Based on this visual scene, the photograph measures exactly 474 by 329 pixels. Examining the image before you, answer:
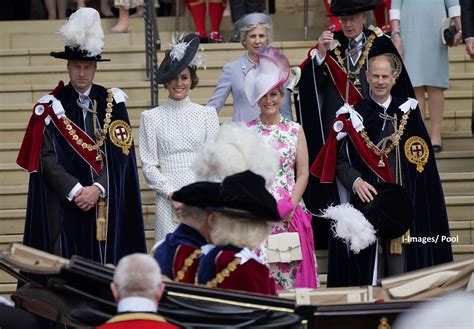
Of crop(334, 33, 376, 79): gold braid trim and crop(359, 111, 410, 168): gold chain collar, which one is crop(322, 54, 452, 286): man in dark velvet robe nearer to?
crop(359, 111, 410, 168): gold chain collar

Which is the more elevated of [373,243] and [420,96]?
[420,96]

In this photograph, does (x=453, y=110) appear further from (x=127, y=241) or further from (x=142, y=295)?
(x=142, y=295)

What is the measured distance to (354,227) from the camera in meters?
10.5

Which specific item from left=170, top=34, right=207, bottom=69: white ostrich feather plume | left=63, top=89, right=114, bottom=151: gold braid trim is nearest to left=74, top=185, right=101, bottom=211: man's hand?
left=63, top=89, right=114, bottom=151: gold braid trim

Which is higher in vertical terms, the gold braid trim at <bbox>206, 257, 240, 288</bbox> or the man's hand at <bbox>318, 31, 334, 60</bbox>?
the man's hand at <bbox>318, 31, 334, 60</bbox>

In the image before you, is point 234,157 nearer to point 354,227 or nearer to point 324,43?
point 354,227

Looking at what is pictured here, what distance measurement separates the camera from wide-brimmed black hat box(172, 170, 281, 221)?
7.60 metres

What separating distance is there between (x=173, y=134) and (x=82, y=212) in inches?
31.0

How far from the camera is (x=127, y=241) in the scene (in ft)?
35.5

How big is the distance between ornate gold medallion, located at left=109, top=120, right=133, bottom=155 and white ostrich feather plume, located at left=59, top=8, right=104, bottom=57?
489mm

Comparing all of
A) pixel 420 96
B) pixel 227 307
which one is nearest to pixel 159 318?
pixel 227 307

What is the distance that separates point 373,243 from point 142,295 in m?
4.02

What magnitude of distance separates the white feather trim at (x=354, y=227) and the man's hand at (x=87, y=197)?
1.53m

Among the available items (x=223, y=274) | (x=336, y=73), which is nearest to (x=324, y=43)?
(x=336, y=73)
